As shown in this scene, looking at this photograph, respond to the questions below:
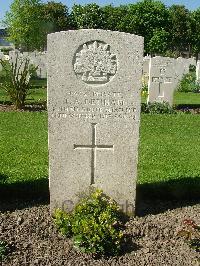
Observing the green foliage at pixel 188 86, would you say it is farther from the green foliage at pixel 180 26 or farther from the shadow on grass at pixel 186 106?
the green foliage at pixel 180 26

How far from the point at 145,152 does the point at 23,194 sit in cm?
292

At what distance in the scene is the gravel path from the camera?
402 centimetres

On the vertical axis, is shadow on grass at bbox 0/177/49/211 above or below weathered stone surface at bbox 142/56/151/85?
below

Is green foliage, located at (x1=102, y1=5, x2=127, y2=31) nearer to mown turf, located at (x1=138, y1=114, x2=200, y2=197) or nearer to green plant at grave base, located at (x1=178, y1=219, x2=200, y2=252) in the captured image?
mown turf, located at (x1=138, y1=114, x2=200, y2=197)

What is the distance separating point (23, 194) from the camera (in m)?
5.41

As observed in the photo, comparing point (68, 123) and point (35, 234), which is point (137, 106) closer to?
point (68, 123)

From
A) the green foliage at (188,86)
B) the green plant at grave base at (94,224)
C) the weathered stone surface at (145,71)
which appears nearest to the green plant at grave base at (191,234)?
the green plant at grave base at (94,224)

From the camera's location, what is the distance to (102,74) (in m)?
4.42

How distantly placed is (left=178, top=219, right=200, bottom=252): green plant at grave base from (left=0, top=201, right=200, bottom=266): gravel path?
6 centimetres

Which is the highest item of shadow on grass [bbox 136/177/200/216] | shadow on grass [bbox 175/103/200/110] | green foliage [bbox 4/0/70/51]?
green foliage [bbox 4/0/70/51]

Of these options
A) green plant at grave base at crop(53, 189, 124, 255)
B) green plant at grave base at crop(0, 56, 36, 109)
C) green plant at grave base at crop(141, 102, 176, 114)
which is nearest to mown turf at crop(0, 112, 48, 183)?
green plant at grave base at crop(0, 56, 36, 109)

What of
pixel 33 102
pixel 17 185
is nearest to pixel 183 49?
pixel 33 102

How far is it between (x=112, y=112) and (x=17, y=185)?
5.98ft

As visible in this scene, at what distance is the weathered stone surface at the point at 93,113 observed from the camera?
4.34 metres
